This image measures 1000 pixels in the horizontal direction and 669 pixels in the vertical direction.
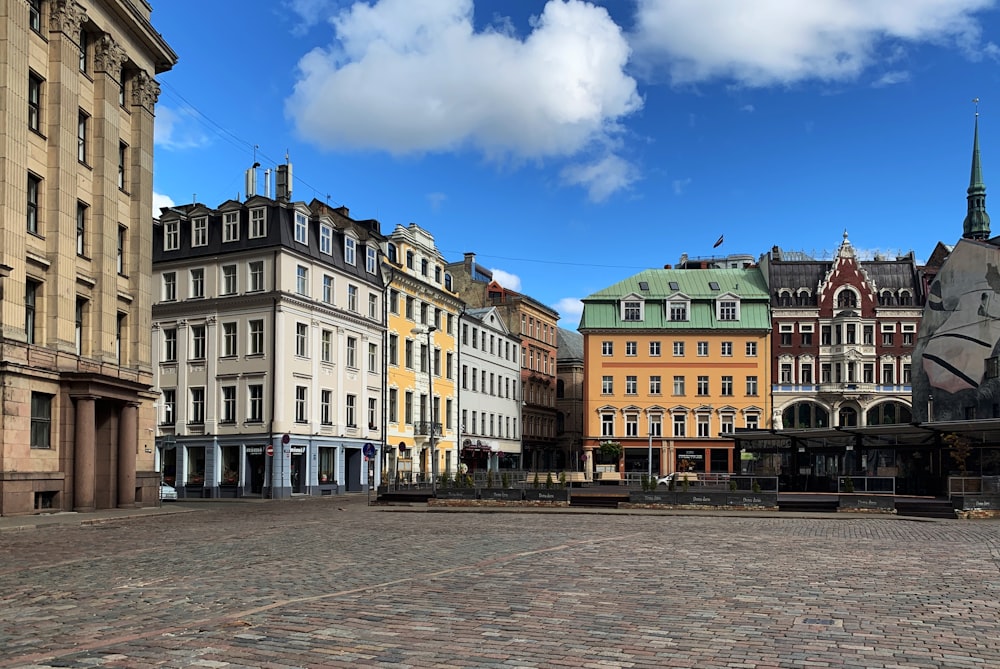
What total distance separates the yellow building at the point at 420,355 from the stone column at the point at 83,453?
2899cm

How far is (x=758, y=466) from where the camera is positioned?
167 feet

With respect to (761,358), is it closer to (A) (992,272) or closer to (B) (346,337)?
(A) (992,272)

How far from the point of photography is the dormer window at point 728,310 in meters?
86.4

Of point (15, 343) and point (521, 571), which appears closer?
point (521, 571)

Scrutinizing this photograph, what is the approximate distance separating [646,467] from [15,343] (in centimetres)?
6313

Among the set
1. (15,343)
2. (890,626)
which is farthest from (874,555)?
(15,343)

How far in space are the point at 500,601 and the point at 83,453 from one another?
25881mm

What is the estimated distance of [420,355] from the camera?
228 ft

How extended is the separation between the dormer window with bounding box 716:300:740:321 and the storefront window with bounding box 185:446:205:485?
46968mm

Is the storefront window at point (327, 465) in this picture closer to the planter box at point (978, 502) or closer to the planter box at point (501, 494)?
the planter box at point (501, 494)

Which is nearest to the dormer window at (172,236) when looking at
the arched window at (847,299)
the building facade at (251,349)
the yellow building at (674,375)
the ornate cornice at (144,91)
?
the building facade at (251,349)

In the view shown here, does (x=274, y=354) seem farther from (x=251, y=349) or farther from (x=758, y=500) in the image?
(x=758, y=500)

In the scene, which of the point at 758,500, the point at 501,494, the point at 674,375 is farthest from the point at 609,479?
the point at 674,375

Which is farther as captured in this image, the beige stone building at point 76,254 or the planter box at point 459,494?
the planter box at point 459,494
